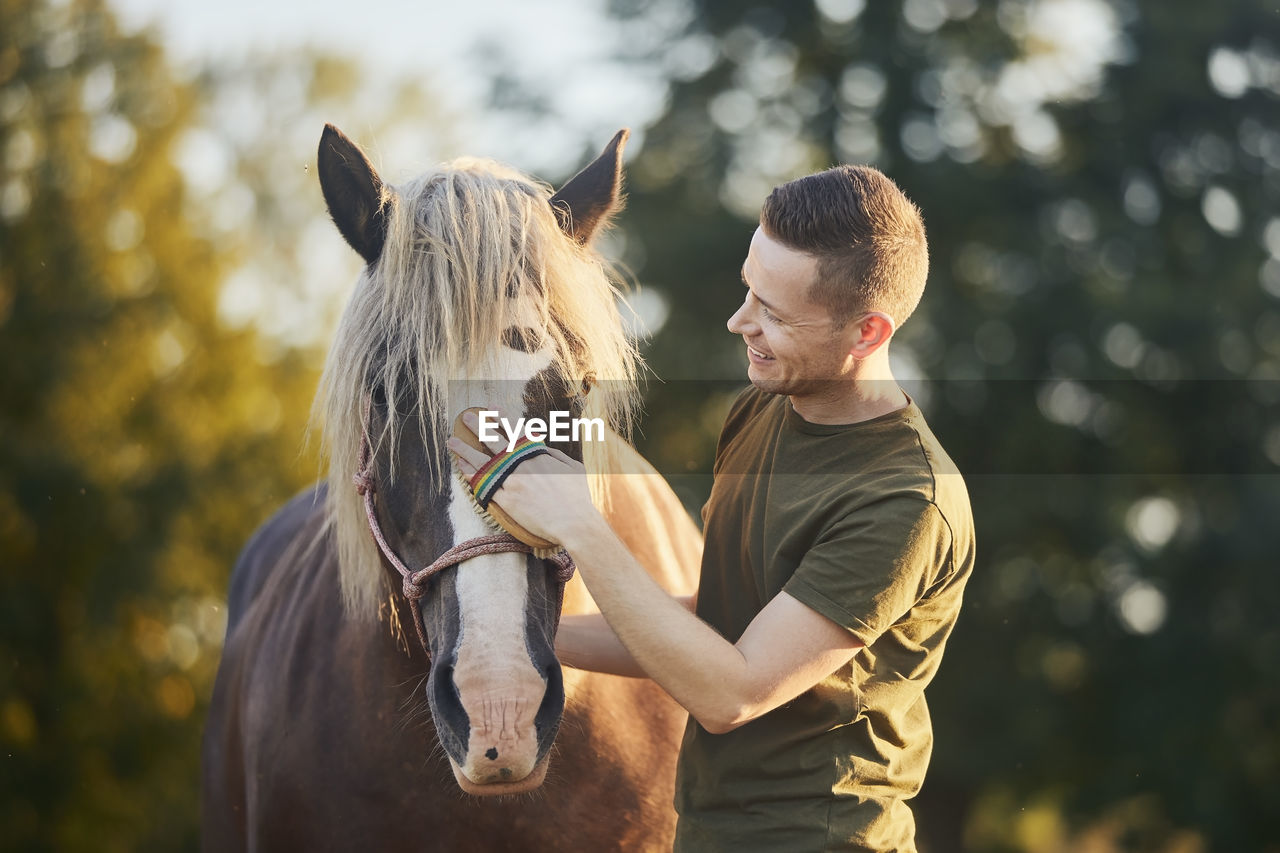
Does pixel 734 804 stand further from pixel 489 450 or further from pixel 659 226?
pixel 659 226

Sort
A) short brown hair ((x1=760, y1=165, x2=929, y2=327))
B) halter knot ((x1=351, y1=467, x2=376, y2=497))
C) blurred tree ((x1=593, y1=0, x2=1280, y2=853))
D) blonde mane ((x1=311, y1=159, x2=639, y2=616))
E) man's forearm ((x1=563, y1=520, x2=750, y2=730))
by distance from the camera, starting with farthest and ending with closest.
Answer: blurred tree ((x1=593, y1=0, x2=1280, y2=853))
halter knot ((x1=351, y1=467, x2=376, y2=497))
blonde mane ((x1=311, y1=159, x2=639, y2=616))
short brown hair ((x1=760, y1=165, x2=929, y2=327))
man's forearm ((x1=563, y1=520, x2=750, y2=730))

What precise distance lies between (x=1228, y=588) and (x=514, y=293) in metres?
11.3

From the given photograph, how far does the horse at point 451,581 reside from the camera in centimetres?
185

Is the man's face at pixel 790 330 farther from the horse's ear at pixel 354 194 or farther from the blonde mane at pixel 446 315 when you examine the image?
the horse's ear at pixel 354 194

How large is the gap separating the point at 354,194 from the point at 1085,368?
34.9ft

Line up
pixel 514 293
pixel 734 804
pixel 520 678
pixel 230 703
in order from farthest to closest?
pixel 230 703, pixel 514 293, pixel 734 804, pixel 520 678

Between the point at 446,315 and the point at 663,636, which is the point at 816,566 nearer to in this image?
the point at 663,636

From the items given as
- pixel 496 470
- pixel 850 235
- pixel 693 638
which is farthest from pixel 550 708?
pixel 850 235

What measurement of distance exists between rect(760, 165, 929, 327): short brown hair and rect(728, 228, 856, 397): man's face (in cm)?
2

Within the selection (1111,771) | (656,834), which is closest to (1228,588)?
(1111,771)

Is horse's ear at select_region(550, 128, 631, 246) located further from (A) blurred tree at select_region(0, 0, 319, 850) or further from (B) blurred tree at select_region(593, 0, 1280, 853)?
(A) blurred tree at select_region(0, 0, 319, 850)

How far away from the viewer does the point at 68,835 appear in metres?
11.4

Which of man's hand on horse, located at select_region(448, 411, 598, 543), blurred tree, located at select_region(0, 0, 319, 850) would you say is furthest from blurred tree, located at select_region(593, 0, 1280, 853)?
man's hand on horse, located at select_region(448, 411, 598, 543)

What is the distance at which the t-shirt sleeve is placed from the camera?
1782mm
